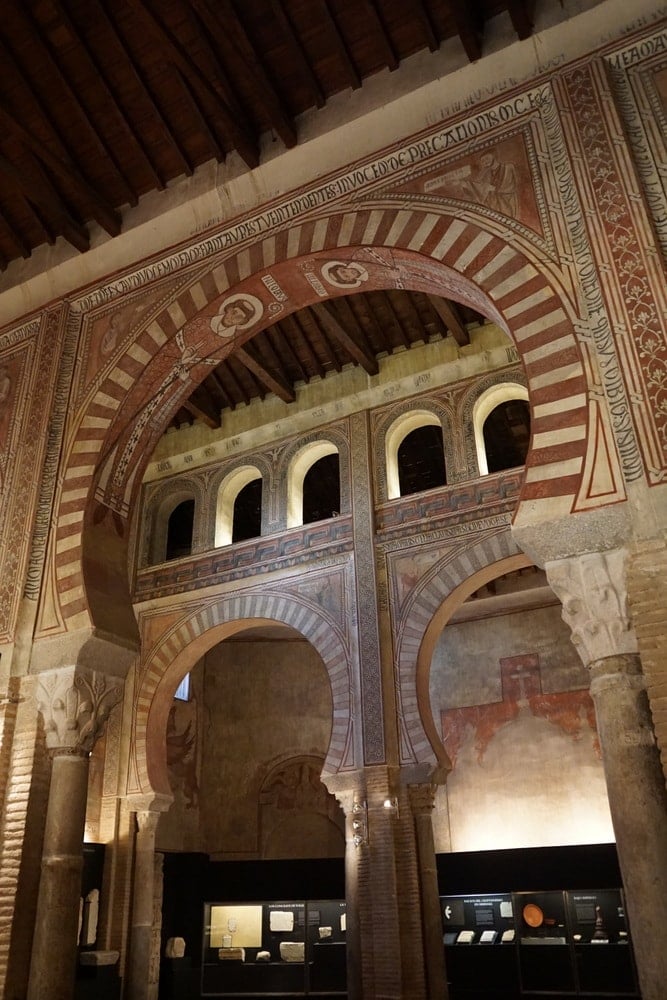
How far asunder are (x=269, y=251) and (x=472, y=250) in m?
1.74

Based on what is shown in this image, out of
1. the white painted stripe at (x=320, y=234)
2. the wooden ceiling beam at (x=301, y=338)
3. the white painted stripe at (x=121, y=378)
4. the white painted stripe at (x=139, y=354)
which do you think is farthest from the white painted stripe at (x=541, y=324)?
the wooden ceiling beam at (x=301, y=338)

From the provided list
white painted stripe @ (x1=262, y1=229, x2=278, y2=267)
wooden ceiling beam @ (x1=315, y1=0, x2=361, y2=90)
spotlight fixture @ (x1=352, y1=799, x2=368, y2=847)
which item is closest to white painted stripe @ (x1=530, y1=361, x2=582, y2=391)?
white painted stripe @ (x1=262, y1=229, x2=278, y2=267)

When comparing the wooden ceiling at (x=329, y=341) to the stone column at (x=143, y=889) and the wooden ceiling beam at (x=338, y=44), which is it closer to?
the wooden ceiling beam at (x=338, y=44)

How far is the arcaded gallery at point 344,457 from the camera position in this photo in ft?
15.1

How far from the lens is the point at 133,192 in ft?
22.9

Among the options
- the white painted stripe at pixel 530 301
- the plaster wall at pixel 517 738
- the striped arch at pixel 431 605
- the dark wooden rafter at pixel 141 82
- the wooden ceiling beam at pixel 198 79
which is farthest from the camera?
the plaster wall at pixel 517 738

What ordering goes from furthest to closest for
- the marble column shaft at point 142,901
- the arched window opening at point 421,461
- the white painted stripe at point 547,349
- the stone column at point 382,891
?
the arched window opening at point 421,461 < the marble column shaft at point 142,901 < the stone column at point 382,891 < the white painted stripe at point 547,349

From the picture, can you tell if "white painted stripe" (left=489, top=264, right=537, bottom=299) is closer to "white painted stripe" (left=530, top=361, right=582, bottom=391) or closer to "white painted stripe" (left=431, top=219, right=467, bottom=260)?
"white painted stripe" (left=431, top=219, right=467, bottom=260)

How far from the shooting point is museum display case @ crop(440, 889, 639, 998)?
→ 998cm

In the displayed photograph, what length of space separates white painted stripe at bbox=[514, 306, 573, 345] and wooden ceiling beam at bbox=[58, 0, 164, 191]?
12.2ft

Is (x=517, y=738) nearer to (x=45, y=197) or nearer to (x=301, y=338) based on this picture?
(x=301, y=338)

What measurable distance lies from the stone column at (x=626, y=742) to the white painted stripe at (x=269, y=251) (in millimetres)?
3454

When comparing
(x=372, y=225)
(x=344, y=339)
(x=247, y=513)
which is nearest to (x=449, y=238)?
(x=372, y=225)

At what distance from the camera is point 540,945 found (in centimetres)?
1037
